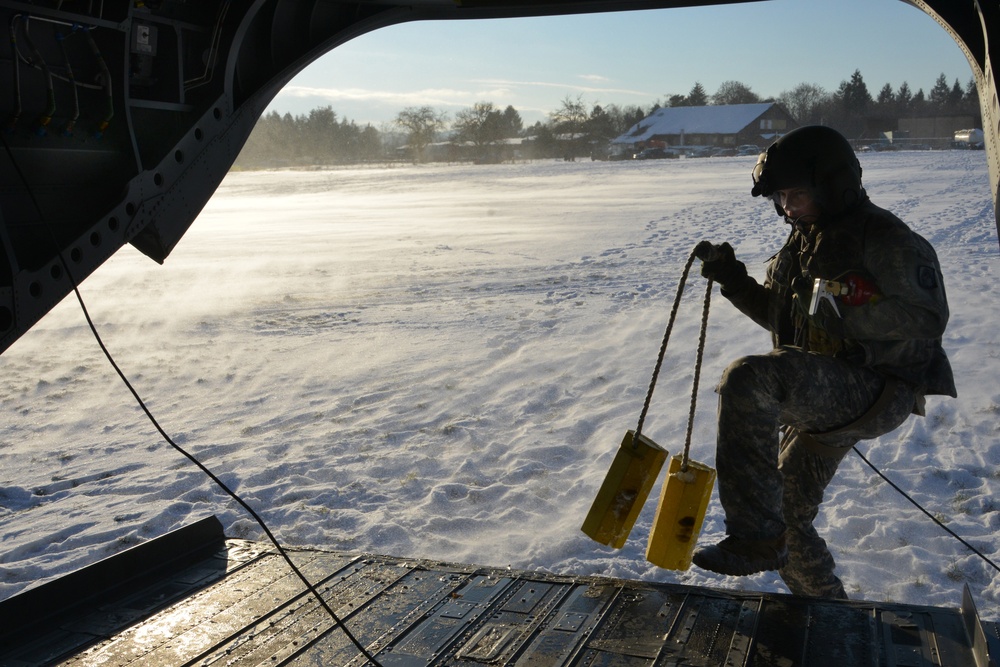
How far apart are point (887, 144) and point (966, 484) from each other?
50.3 metres

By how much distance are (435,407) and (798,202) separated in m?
6.08

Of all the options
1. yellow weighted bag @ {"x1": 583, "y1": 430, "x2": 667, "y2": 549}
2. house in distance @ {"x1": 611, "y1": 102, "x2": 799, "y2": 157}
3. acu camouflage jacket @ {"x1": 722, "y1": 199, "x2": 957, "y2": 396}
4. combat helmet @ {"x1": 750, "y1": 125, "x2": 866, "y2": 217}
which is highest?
house in distance @ {"x1": 611, "y1": 102, "x2": 799, "y2": 157}

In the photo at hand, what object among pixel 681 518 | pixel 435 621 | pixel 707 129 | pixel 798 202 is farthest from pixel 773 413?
pixel 707 129

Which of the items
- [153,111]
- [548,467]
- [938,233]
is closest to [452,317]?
[548,467]

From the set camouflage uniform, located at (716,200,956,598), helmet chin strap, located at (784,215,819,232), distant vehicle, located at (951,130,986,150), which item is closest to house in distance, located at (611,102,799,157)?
distant vehicle, located at (951,130,986,150)

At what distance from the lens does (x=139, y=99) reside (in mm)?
4574

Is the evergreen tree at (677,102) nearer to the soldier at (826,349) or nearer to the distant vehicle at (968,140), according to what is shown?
the distant vehicle at (968,140)

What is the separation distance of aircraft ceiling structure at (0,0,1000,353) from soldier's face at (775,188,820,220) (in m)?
0.76

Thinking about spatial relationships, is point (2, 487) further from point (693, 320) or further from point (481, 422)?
point (693, 320)

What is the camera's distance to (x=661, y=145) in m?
61.0

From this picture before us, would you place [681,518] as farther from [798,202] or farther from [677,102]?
[677,102]

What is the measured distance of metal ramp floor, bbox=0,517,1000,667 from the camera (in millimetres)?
3834

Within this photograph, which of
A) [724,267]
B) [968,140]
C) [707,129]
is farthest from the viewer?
[707,129]

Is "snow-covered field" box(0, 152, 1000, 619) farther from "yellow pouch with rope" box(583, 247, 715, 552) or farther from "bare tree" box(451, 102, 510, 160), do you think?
"bare tree" box(451, 102, 510, 160)
